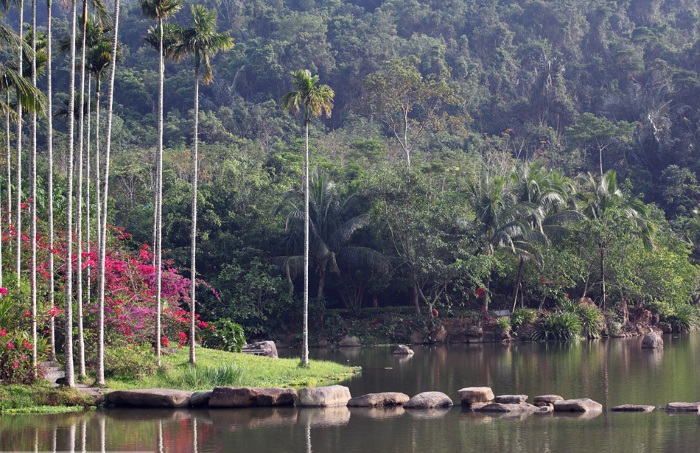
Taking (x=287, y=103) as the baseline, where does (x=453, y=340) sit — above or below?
below

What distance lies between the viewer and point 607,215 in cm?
4919

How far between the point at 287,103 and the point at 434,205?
19.0 metres

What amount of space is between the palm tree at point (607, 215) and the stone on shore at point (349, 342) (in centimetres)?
1466

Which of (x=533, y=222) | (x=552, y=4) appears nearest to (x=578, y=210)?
(x=533, y=222)

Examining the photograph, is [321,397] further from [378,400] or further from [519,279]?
[519,279]

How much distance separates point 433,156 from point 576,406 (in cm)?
4928

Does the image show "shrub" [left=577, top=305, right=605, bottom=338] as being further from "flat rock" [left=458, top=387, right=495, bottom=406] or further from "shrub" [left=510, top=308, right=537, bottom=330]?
"flat rock" [left=458, top=387, right=495, bottom=406]

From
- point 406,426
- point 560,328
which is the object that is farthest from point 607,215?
point 406,426

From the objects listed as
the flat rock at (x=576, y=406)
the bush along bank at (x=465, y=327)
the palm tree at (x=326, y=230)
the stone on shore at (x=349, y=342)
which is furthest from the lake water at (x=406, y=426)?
the palm tree at (x=326, y=230)

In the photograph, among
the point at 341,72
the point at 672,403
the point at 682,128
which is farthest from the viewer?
the point at 341,72

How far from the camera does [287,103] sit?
29688 mm

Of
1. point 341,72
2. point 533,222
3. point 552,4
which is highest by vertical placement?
point 552,4

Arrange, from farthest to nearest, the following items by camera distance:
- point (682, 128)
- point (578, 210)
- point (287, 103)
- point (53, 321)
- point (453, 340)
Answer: point (682, 128) → point (578, 210) → point (453, 340) → point (287, 103) → point (53, 321)

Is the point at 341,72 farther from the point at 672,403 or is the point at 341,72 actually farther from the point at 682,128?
the point at 672,403
